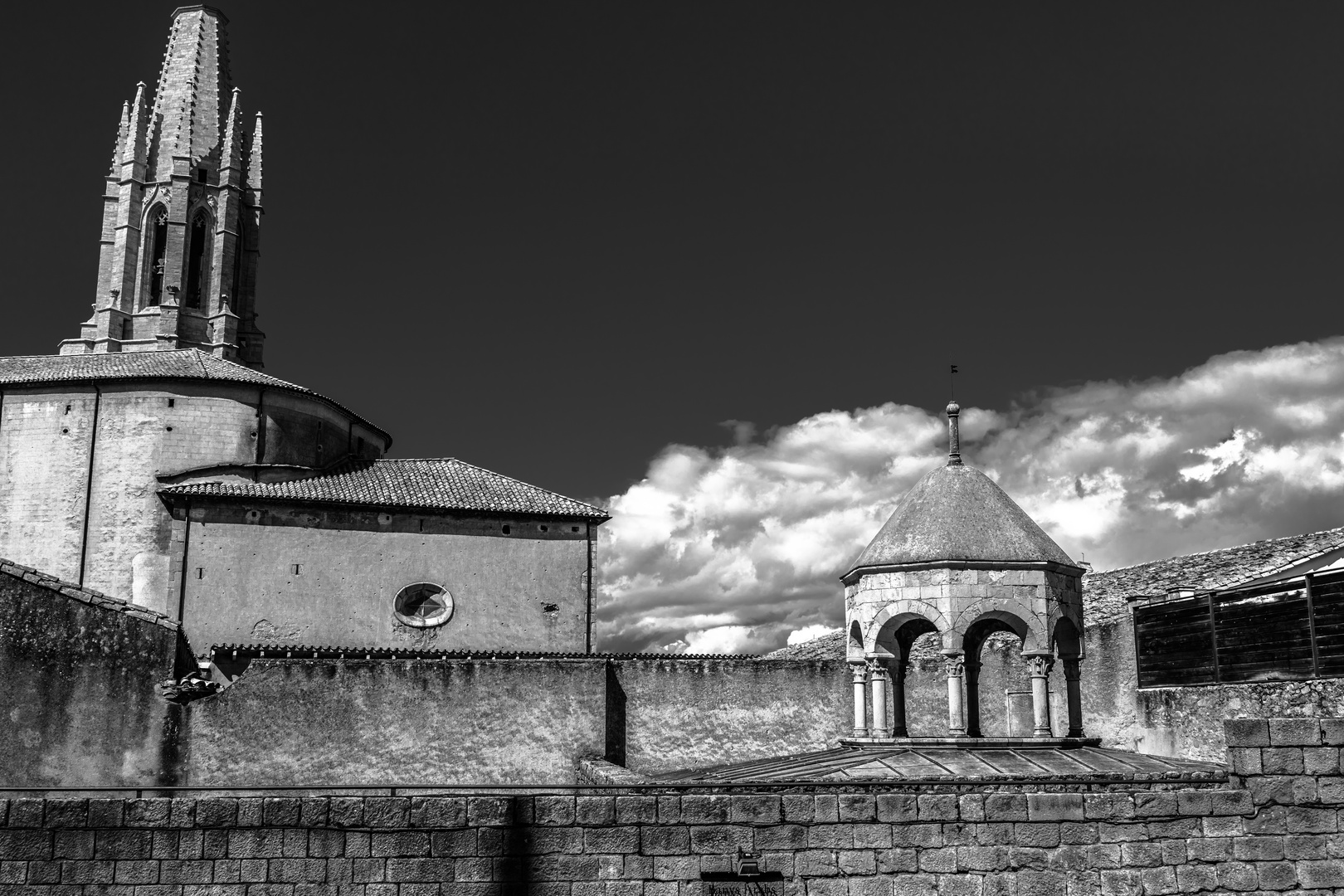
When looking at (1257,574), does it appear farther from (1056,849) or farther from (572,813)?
(572,813)

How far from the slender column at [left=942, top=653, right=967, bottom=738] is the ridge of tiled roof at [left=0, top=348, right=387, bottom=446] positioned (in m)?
24.7

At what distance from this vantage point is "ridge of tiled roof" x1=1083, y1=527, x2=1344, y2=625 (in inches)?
980

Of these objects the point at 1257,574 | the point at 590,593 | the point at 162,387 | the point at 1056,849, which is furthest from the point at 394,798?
the point at 162,387

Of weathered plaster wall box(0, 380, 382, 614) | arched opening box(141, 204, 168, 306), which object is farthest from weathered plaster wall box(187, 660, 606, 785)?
arched opening box(141, 204, 168, 306)

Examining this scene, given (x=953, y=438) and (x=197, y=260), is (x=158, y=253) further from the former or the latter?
(x=953, y=438)

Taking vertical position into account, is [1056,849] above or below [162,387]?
below

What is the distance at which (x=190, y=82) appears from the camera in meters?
48.7

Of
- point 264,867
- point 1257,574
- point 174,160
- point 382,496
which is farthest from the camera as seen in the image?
point 174,160

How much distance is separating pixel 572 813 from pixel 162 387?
26.7m

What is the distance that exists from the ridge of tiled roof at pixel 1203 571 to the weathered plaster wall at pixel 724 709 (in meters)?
5.87

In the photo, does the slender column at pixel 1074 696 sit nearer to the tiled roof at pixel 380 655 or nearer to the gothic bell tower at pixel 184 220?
the tiled roof at pixel 380 655

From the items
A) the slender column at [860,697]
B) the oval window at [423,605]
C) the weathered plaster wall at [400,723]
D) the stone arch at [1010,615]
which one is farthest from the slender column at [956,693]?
the oval window at [423,605]

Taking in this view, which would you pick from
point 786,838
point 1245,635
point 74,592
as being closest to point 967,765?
point 786,838

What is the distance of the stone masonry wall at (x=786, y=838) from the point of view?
9.55m
